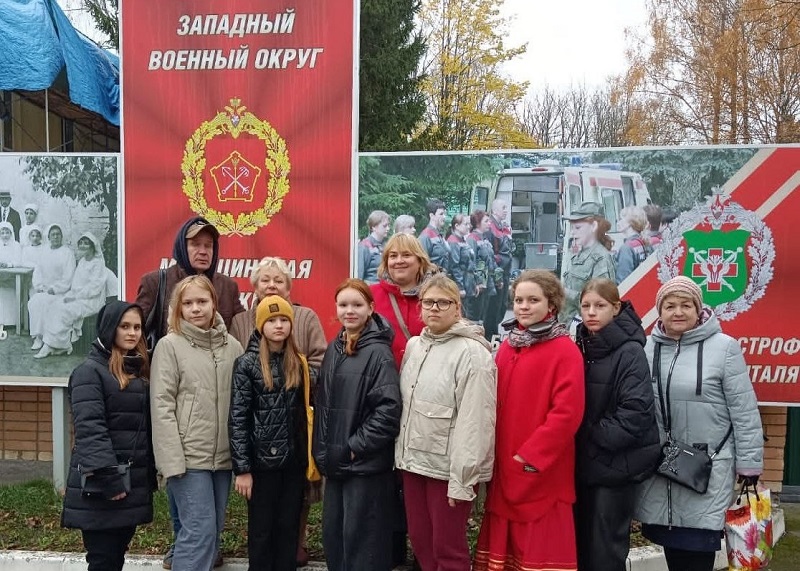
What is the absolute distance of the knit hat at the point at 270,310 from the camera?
10.9ft

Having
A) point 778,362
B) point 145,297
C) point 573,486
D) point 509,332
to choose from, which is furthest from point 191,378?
point 778,362

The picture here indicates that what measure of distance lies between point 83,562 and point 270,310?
219cm

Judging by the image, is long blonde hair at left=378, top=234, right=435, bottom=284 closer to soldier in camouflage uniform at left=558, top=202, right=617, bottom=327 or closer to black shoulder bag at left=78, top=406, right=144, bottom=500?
black shoulder bag at left=78, top=406, right=144, bottom=500

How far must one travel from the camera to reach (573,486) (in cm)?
310

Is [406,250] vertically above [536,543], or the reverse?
[406,250]

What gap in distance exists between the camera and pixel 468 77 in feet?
65.3

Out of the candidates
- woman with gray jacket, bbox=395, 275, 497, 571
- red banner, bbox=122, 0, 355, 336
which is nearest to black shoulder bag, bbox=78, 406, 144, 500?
woman with gray jacket, bbox=395, 275, 497, 571

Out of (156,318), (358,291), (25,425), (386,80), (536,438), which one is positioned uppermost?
(386,80)

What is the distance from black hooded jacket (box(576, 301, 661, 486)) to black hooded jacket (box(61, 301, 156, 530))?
82.5 inches

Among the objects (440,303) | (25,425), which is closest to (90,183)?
(25,425)

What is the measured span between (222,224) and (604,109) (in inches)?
1269

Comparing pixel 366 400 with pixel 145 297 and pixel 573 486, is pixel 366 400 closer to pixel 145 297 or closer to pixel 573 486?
pixel 573 486

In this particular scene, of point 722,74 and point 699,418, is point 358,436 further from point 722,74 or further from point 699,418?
point 722,74

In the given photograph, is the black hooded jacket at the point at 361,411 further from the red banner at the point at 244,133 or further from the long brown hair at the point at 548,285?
the red banner at the point at 244,133
